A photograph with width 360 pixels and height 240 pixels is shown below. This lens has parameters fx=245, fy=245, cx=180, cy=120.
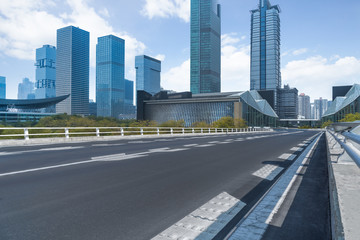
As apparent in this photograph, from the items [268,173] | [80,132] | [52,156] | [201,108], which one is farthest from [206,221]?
[201,108]

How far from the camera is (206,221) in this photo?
307 cm

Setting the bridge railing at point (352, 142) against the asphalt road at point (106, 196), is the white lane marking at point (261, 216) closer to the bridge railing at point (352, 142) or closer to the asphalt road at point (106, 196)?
the asphalt road at point (106, 196)

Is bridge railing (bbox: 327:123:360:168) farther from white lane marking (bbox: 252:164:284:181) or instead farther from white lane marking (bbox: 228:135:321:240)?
white lane marking (bbox: 252:164:284:181)

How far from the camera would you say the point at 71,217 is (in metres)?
3.06

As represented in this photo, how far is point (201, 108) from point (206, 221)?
108092 millimetres

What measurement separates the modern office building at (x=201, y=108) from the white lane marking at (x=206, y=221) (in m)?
97.8

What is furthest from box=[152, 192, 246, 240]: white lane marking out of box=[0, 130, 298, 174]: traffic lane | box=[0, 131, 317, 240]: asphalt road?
box=[0, 130, 298, 174]: traffic lane

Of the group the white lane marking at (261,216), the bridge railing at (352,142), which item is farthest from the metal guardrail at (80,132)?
the bridge railing at (352,142)

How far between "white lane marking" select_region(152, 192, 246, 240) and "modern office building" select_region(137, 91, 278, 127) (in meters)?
97.8

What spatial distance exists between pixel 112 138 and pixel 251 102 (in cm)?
10245

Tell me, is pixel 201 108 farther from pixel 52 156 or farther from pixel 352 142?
pixel 352 142

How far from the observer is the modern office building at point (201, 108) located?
104 metres

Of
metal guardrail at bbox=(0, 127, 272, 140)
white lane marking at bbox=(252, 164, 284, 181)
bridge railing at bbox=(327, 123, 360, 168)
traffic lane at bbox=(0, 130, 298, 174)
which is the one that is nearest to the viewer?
bridge railing at bbox=(327, 123, 360, 168)

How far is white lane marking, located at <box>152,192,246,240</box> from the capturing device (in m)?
2.69
